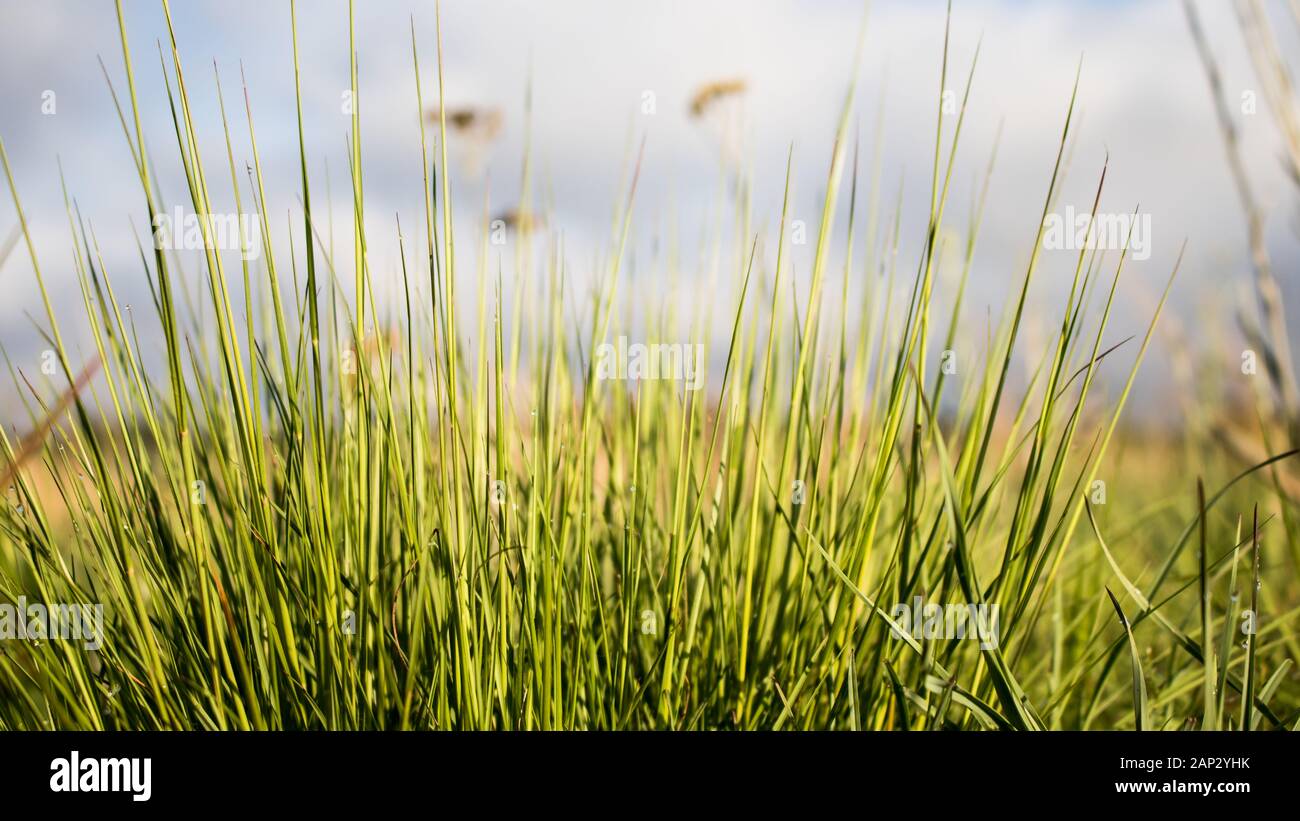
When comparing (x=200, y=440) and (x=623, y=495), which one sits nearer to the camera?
(x=200, y=440)

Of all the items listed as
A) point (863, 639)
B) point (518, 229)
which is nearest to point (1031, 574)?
point (863, 639)

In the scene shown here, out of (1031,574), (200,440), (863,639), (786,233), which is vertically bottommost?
(863,639)

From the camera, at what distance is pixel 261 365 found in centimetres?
116

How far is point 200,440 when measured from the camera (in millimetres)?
1141

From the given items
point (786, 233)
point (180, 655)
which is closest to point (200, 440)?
point (180, 655)

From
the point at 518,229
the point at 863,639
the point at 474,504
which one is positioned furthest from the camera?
the point at 518,229

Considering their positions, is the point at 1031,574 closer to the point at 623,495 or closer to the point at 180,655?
the point at 623,495
